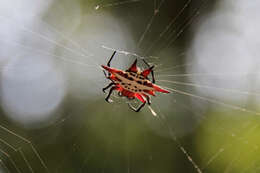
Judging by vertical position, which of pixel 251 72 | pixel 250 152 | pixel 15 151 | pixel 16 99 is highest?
pixel 16 99

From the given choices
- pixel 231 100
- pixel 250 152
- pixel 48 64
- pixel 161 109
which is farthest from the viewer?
pixel 48 64

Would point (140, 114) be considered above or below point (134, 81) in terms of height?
below

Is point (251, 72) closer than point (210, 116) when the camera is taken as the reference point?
Yes

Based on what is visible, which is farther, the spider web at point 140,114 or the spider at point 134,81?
the spider web at point 140,114

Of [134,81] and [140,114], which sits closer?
[134,81]

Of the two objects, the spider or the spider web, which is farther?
the spider web

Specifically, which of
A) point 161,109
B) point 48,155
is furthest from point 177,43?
point 48,155

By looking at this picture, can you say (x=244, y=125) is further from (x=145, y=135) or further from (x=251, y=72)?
(x=145, y=135)

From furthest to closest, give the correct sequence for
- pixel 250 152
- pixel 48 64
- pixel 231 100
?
pixel 48 64, pixel 231 100, pixel 250 152
